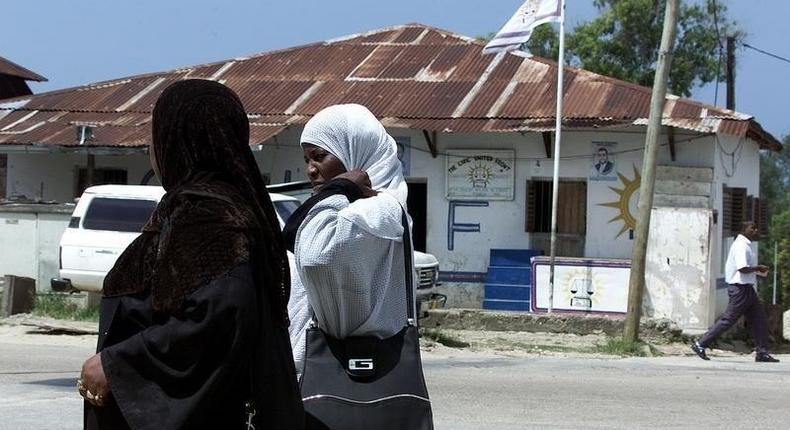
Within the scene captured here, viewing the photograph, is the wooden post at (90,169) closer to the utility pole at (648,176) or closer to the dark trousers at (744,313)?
the utility pole at (648,176)

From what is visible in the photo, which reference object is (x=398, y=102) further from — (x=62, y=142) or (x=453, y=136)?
(x=62, y=142)

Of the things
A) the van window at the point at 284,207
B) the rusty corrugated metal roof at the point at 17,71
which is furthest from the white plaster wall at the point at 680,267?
the rusty corrugated metal roof at the point at 17,71

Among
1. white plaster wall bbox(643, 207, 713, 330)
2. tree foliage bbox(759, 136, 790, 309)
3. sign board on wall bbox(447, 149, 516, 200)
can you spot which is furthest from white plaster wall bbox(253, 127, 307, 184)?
tree foliage bbox(759, 136, 790, 309)

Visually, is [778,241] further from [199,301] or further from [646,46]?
[199,301]

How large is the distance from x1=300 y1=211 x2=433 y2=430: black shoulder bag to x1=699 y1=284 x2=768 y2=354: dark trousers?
38.6 ft

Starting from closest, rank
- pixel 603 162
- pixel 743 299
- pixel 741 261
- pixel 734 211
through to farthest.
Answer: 1. pixel 741 261
2. pixel 743 299
3. pixel 603 162
4. pixel 734 211

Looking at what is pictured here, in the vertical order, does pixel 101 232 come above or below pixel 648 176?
below

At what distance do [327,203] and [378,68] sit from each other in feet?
60.9

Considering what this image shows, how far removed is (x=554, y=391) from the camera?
34.7 ft

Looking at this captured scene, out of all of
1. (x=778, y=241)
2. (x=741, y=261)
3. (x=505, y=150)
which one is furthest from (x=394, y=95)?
(x=778, y=241)

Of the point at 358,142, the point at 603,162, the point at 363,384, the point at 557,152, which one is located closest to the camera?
the point at 363,384

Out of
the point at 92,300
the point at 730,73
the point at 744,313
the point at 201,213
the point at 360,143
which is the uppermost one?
the point at 730,73

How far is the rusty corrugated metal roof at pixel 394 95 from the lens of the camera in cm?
1878

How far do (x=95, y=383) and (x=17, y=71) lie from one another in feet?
110
